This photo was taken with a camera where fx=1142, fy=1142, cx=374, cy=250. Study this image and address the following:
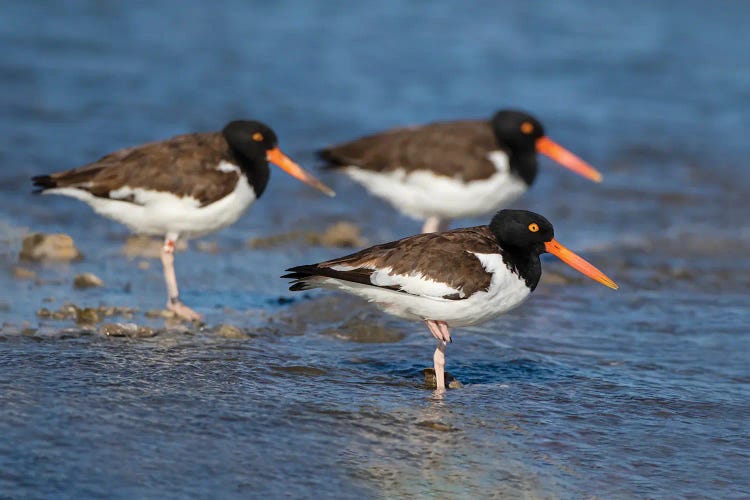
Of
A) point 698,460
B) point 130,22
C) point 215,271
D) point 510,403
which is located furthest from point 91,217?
point 130,22

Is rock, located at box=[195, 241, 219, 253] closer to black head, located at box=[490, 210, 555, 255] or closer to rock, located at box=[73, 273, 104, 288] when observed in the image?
rock, located at box=[73, 273, 104, 288]

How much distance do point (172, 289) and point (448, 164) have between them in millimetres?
2785

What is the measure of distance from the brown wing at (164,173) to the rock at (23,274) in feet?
1.97

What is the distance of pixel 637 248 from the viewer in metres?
9.63

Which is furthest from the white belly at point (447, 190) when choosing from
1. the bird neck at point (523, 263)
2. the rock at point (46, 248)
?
the bird neck at point (523, 263)

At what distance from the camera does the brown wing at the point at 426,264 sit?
18.8 ft

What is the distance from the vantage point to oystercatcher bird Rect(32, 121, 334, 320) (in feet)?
24.0

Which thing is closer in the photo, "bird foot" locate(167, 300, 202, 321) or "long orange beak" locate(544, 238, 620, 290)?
"long orange beak" locate(544, 238, 620, 290)

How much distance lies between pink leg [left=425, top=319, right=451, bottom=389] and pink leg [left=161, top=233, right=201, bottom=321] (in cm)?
172

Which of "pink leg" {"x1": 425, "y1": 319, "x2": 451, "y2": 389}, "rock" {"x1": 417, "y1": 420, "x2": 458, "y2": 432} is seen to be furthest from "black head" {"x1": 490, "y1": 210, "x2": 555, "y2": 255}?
"rock" {"x1": 417, "y1": 420, "x2": 458, "y2": 432}

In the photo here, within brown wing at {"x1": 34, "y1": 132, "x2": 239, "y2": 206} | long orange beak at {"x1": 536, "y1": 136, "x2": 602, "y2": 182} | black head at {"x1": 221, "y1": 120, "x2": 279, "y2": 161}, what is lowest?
brown wing at {"x1": 34, "y1": 132, "x2": 239, "y2": 206}

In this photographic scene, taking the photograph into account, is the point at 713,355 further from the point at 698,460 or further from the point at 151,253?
the point at 151,253

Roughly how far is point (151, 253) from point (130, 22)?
8686 millimetres

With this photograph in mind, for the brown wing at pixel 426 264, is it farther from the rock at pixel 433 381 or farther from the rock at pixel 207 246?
the rock at pixel 207 246
